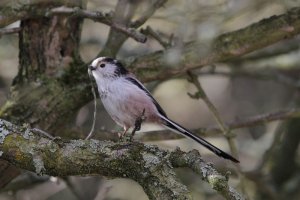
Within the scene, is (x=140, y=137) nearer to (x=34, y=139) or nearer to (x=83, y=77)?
(x=83, y=77)

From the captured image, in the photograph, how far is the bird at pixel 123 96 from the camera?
4.36 m

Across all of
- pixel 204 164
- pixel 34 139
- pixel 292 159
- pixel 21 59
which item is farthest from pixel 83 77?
pixel 292 159

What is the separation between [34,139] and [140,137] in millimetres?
1740

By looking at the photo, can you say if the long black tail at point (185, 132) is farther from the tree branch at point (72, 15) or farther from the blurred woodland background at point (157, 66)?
the tree branch at point (72, 15)

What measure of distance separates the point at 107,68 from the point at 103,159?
1729 mm

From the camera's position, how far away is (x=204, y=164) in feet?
8.89

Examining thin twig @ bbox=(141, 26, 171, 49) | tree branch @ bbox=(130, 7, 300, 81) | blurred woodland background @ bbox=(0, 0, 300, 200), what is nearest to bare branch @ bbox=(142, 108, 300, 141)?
blurred woodland background @ bbox=(0, 0, 300, 200)

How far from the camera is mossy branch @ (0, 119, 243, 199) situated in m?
2.70

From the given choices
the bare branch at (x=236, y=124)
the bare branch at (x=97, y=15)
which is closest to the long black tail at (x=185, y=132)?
the bare branch at (x=236, y=124)

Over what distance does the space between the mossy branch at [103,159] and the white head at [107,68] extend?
4.84ft

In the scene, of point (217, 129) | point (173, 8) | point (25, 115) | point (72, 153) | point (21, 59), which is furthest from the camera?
point (173, 8)

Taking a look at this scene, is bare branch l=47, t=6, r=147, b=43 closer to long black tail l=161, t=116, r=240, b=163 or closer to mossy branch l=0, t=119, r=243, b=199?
long black tail l=161, t=116, r=240, b=163

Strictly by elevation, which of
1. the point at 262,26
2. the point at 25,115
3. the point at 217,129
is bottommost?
the point at 217,129

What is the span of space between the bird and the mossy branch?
1356mm
